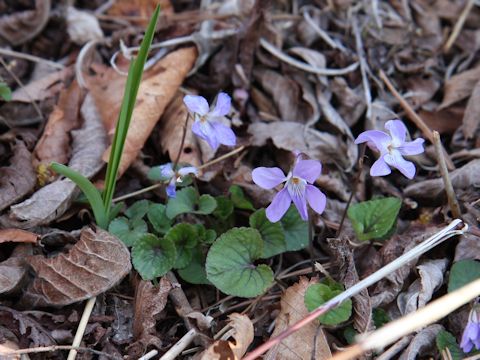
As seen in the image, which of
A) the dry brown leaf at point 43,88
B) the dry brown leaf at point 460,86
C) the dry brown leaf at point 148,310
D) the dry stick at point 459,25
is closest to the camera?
the dry brown leaf at point 148,310

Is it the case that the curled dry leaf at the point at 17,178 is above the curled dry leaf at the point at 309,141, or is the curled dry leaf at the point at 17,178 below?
above

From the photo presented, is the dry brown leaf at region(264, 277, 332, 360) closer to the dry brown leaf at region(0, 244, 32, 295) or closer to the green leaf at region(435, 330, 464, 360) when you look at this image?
the green leaf at region(435, 330, 464, 360)

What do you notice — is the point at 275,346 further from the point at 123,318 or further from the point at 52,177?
the point at 52,177

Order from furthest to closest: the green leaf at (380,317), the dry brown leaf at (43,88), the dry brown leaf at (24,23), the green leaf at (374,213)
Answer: the dry brown leaf at (24,23) → the dry brown leaf at (43,88) → the green leaf at (374,213) → the green leaf at (380,317)

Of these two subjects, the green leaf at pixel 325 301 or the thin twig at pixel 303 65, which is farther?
the thin twig at pixel 303 65

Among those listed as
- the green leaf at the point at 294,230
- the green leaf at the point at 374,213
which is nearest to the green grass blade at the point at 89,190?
the green leaf at the point at 294,230

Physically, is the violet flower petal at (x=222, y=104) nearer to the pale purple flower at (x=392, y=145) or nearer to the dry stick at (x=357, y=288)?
the pale purple flower at (x=392, y=145)

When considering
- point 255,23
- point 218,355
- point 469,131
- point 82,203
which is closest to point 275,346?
point 218,355
